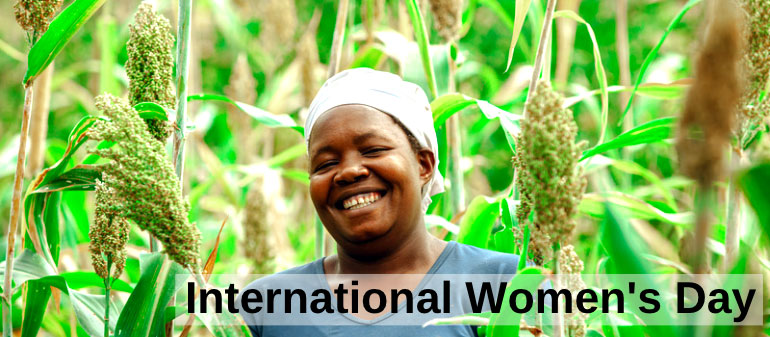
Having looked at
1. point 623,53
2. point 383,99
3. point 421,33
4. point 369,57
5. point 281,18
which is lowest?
point 383,99

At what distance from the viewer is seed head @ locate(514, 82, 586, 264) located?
2.83ft

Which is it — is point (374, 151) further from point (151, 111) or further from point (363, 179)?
point (151, 111)

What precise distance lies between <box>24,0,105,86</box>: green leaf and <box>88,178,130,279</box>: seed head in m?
0.22

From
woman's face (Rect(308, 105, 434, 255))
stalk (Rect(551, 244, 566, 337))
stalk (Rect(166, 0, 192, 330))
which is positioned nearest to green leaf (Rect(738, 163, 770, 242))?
stalk (Rect(551, 244, 566, 337))

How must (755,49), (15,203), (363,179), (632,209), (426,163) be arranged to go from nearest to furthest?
(755,49), (15,203), (363,179), (426,163), (632,209)

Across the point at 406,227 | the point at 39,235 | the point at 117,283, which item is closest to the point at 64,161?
the point at 39,235

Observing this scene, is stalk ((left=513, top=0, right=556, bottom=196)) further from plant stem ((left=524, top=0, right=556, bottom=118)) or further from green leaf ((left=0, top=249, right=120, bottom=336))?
green leaf ((left=0, top=249, right=120, bottom=336))

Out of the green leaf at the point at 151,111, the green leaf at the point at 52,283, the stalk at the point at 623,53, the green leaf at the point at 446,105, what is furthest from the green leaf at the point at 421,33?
the stalk at the point at 623,53

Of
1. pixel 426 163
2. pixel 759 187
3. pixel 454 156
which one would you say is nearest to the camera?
pixel 759 187

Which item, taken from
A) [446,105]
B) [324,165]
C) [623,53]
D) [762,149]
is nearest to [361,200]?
[324,165]

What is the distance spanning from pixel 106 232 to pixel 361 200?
1.49 feet

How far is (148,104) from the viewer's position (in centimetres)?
120

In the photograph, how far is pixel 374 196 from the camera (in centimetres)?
136

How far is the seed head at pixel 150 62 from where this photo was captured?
124cm
